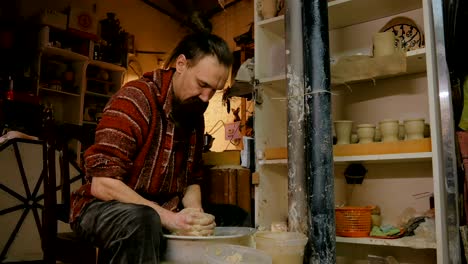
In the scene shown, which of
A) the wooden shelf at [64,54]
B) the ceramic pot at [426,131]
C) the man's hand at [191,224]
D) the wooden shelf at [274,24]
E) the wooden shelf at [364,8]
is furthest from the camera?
the wooden shelf at [64,54]

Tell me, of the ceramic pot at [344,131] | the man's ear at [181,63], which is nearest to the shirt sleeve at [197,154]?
the man's ear at [181,63]

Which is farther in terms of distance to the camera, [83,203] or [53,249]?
[53,249]

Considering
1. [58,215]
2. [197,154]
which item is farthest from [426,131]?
[58,215]

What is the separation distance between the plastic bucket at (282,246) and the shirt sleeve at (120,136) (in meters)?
0.60

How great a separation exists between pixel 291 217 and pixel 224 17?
4895 millimetres

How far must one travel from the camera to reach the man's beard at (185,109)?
1.82 m

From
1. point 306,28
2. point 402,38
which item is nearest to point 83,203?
point 306,28

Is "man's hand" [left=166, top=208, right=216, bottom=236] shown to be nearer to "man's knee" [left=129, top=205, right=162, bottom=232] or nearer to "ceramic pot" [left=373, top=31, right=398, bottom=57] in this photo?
"man's knee" [left=129, top=205, right=162, bottom=232]

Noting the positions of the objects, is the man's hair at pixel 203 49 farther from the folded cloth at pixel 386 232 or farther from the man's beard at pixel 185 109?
the folded cloth at pixel 386 232

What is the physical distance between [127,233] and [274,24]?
6.08 feet

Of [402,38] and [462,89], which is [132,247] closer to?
[462,89]

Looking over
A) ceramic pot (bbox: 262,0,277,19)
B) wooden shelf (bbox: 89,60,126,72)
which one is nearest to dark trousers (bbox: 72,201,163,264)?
ceramic pot (bbox: 262,0,277,19)

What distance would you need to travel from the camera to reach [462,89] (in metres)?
2.07

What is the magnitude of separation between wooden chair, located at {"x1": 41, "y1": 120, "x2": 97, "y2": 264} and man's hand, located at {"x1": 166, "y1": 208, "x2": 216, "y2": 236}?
1.59 ft
